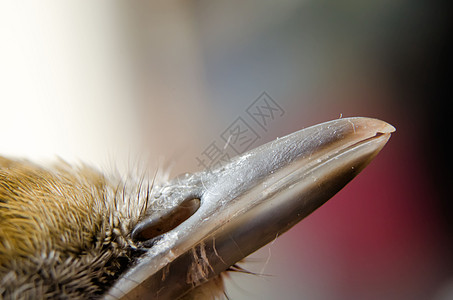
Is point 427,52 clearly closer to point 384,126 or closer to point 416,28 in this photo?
point 416,28

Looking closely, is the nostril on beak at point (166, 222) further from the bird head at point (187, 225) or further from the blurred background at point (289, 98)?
the blurred background at point (289, 98)

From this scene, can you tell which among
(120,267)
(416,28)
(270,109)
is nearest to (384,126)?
(120,267)

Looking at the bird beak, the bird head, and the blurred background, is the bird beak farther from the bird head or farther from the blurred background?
the blurred background

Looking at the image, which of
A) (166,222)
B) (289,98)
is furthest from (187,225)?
(289,98)

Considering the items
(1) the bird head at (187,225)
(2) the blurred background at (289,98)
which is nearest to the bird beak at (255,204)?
(1) the bird head at (187,225)

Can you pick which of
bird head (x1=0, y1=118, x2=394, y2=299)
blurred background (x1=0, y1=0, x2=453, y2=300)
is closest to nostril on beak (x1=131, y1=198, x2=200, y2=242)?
bird head (x1=0, y1=118, x2=394, y2=299)

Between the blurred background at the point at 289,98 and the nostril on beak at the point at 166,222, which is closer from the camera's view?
the nostril on beak at the point at 166,222
